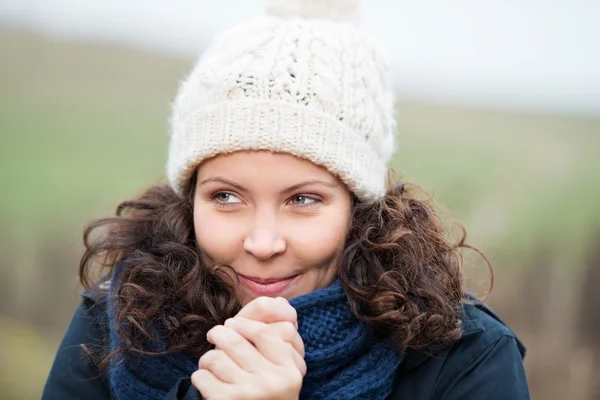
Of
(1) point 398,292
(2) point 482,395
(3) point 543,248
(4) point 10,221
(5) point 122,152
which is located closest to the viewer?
(2) point 482,395

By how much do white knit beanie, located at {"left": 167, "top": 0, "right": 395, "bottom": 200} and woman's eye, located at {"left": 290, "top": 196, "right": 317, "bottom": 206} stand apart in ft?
0.37

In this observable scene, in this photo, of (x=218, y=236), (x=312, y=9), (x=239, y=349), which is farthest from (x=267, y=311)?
(x=312, y=9)

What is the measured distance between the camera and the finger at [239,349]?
1.54 meters

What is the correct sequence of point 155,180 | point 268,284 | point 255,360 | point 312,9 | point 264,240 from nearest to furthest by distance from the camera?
point 255,360 → point 264,240 → point 268,284 → point 312,9 → point 155,180

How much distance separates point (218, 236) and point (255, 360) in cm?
44

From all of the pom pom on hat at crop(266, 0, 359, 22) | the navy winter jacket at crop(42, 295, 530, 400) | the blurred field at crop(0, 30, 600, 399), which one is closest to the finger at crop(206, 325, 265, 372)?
the navy winter jacket at crop(42, 295, 530, 400)

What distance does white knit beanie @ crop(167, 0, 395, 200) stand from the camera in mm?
1783

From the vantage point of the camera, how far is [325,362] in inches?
70.2

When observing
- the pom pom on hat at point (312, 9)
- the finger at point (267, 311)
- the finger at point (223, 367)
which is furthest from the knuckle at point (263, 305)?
the pom pom on hat at point (312, 9)

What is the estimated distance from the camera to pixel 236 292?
188cm

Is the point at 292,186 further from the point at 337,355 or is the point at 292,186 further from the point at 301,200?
the point at 337,355

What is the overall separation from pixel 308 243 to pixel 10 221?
3.37 meters

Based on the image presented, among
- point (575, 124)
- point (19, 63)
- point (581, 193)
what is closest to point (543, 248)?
point (581, 193)

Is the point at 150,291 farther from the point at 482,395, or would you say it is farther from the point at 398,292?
the point at 482,395
